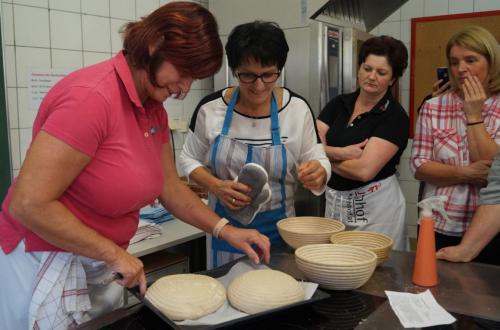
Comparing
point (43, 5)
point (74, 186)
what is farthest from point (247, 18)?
Result: point (74, 186)

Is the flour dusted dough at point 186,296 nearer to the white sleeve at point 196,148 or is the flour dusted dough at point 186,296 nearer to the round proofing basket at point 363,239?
the round proofing basket at point 363,239

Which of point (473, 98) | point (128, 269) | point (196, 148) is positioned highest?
point (473, 98)

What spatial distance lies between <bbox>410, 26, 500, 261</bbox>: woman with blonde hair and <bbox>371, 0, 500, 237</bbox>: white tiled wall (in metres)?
1.67

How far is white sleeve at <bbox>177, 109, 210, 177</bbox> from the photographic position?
5.72ft

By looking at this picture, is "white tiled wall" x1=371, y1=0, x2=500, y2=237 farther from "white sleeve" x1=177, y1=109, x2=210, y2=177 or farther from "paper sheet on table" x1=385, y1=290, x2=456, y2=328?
"paper sheet on table" x1=385, y1=290, x2=456, y2=328

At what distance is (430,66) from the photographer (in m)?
3.41

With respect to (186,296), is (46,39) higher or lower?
higher

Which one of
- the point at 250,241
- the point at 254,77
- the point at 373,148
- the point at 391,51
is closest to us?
the point at 250,241

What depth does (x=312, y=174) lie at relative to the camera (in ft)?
5.10

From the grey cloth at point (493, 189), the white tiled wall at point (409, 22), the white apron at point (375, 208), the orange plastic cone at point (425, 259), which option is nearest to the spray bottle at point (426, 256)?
the orange plastic cone at point (425, 259)

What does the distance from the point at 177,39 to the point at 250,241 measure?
592 millimetres

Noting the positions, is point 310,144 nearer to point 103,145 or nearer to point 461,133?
point 461,133

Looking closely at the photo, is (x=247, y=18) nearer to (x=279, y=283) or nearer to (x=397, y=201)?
(x=397, y=201)

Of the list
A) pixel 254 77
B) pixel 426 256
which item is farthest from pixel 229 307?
pixel 254 77
